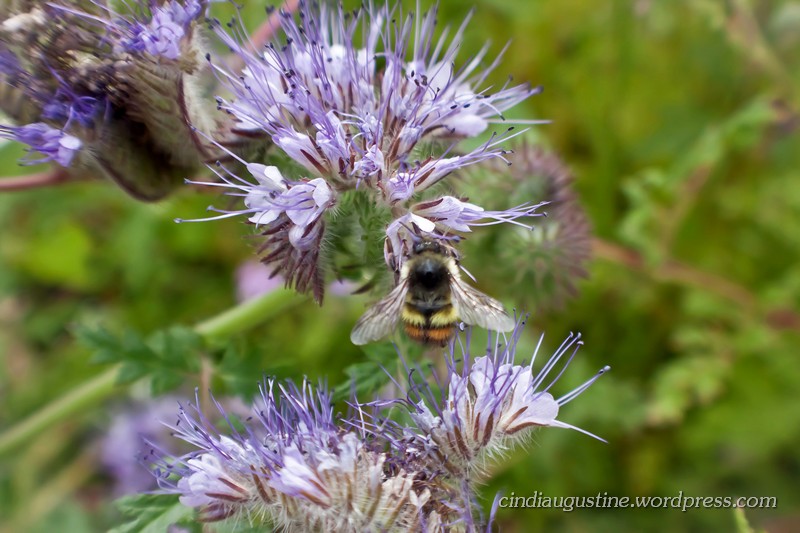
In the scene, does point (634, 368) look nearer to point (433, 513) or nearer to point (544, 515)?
point (544, 515)

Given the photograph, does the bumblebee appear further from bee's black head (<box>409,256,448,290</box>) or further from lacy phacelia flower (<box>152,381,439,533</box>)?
lacy phacelia flower (<box>152,381,439,533</box>)

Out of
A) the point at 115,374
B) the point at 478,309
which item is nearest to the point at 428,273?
the point at 478,309

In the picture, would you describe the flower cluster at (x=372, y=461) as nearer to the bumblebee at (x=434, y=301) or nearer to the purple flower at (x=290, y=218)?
the bumblebee at (x=434, y=301)

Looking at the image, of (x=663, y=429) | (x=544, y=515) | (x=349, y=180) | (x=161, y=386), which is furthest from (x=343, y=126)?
(x=663, y=429)

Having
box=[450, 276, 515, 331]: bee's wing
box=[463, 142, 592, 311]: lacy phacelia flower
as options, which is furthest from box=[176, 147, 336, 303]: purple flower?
box=[463, 142, 592, 311]: lacy phacelia flower

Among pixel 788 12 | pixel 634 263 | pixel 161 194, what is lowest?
pixel 161 194
